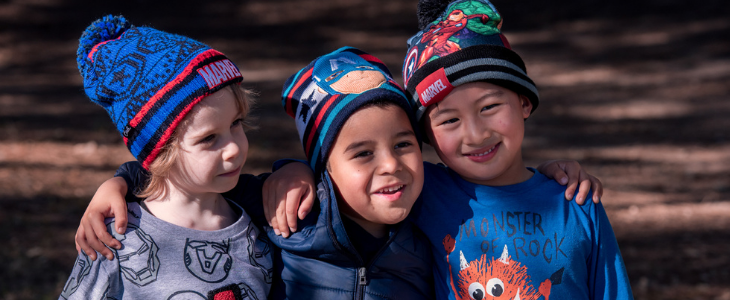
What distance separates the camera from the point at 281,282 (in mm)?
2410

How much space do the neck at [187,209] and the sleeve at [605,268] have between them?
134 centimetres

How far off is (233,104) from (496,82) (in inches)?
37.4

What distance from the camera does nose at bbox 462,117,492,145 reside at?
7.66 feet

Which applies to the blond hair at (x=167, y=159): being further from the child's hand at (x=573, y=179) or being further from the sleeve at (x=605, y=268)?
the sleeve at (x=605, y=268)

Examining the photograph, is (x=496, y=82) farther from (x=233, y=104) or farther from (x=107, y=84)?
(x=107, y=84)

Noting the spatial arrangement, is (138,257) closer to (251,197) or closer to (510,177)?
(251,197)

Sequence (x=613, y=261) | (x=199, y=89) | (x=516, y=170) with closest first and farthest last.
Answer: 1. (x=199, y=89)
2. (x=613, y=261)
3. (x=516, y=170)

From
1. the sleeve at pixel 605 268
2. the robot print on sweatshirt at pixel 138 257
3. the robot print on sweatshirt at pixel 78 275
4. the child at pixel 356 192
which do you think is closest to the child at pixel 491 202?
the sleeve at pixel 605 268

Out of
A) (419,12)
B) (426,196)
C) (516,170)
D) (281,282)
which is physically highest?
(419,12)

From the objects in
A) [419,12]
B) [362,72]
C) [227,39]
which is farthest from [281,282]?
[227,39]

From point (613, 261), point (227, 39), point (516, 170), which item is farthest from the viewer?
point (227, 39)

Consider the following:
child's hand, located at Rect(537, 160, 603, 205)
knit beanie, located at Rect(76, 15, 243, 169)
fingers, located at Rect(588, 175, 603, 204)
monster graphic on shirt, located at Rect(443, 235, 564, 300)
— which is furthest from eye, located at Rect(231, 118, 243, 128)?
fingers, located at Rect(588, 175, 603, 204)

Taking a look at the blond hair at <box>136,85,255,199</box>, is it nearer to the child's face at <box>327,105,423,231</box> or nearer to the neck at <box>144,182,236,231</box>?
the neck at <box>144,182,236,231</box>

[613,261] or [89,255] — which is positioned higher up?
[613,261]
